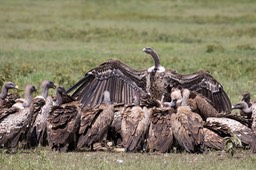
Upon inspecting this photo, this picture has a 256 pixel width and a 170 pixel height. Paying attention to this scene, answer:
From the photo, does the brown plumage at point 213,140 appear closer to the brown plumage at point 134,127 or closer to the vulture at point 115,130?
the brown plumage at point 134,127

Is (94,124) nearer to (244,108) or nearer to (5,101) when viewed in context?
(5,101)

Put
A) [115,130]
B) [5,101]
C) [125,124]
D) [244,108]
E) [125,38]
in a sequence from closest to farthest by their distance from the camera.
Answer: [125,124] < [115,130] < [5,101] < [244,108] < [125,38]

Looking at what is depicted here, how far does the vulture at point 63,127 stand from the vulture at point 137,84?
1.89 metres

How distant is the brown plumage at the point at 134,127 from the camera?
29.8 feet

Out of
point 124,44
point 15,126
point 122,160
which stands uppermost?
point 124,44

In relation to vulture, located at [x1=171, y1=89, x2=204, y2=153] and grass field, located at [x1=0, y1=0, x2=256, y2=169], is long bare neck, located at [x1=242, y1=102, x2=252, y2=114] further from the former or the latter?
grass field, located at [x1=0, y1=0, x2=256, y2=169]

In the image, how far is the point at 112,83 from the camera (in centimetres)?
1145

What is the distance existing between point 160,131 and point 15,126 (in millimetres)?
1824

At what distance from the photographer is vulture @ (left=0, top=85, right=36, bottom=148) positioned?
29.2 feet

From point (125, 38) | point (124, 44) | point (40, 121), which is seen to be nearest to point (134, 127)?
point (40, 121)

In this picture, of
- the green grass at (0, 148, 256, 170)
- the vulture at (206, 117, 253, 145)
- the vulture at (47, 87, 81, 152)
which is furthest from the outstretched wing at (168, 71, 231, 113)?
the vulture at (47, 87, 81, 152)

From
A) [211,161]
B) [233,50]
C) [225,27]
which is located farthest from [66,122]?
[225,27]

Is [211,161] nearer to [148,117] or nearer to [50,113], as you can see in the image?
[148,117]

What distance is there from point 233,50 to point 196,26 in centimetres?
861
